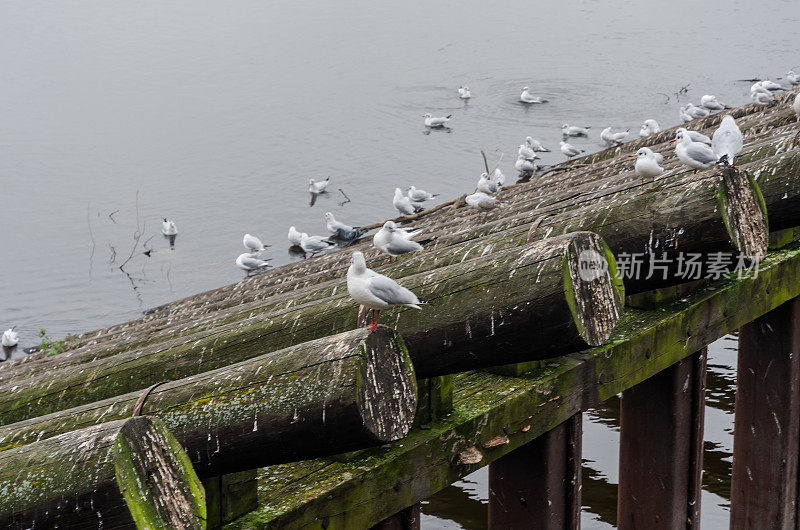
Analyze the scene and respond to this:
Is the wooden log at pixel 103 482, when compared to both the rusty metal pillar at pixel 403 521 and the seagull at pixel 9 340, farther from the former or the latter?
the seagull at pixel 9 340

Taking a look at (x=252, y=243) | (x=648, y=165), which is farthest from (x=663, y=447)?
(x=252, y=243)

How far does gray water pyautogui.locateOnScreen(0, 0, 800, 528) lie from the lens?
70.2ft

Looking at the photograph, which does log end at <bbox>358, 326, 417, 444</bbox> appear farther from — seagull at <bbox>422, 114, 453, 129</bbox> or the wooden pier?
seagull at <bbox>422, 114, 453, 129</bbox>

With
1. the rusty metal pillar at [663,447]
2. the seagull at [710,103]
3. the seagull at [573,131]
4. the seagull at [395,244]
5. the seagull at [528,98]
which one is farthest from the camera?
the seagull at [528,98]

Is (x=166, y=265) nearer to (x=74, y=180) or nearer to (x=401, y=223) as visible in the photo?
(x=74, y=180)

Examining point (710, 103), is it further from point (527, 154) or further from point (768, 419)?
point (768, 419)

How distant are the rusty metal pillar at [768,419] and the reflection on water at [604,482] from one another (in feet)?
10.7

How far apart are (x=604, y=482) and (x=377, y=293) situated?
7.38 meters

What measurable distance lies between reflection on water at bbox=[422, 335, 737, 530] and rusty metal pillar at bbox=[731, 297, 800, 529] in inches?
128

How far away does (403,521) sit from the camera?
317 centimetres

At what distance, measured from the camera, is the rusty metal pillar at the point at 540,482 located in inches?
148

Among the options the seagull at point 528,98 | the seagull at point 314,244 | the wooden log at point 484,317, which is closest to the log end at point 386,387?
the wooden log at point 484,317

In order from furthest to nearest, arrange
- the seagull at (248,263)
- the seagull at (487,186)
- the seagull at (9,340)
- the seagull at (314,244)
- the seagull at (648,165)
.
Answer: the seagull at (314,244) < the seagull at (248,263) < the seagull at (9,340) < the seagull at (487,186) < the seagull at (648,165)

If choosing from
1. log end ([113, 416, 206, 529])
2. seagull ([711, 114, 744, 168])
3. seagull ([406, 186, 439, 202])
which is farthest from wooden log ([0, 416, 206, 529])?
seagull ([406, 186, 439, 202])
